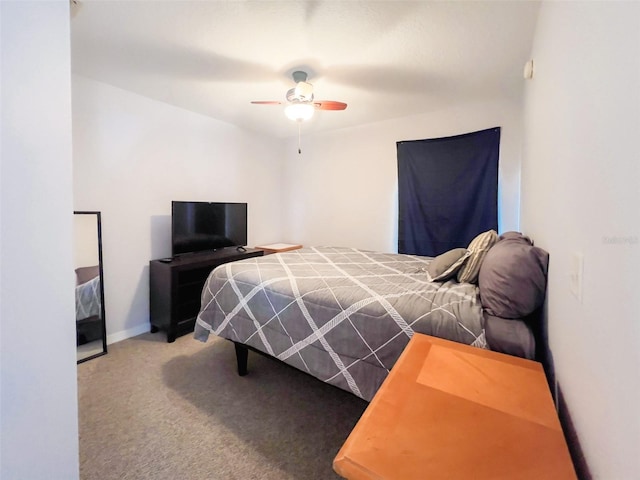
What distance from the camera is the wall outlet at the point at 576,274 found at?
69 cm

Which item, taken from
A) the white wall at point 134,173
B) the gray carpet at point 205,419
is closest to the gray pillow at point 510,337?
the gray carpet at point 205,419

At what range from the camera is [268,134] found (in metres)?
4.16

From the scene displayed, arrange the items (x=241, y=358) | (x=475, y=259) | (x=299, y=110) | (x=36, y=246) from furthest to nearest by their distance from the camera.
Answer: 1. (x=299, y=110)
2. (x=241, y=358)
3. (x=475, y=259)
4. (x=36, y=246)

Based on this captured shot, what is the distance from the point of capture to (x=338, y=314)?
1516mm

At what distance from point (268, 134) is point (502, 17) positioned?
10.4 ft

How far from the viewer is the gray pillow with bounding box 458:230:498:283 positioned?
1.75m

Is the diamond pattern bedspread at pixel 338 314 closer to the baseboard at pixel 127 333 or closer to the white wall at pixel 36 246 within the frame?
the white wall at pixel 36 246

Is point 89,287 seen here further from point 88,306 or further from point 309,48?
point 309,48

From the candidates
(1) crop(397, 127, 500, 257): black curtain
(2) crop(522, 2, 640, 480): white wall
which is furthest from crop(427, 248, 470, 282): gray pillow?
(1) crop(397, 127, 500, 257): black curtain

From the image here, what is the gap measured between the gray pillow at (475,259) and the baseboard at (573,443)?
3.05ft

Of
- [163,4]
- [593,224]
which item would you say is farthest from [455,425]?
[163,4]

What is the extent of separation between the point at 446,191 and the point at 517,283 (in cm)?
216

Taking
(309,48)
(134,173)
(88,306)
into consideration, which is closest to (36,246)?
(309,48)

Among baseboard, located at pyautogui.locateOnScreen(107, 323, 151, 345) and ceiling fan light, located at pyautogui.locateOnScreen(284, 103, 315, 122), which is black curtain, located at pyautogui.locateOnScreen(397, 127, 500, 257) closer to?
ceiling fan light, located at pyautogui.locateOnScreen(284, 103, 315, 122)
